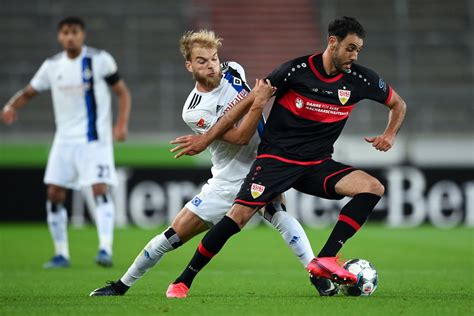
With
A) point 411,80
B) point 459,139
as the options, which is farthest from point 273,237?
point 411,80

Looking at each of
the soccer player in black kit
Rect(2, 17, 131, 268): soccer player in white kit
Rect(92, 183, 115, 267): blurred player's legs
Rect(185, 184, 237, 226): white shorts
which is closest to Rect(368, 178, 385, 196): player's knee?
the soccer player in black kit

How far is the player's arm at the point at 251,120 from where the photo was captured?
654 cm

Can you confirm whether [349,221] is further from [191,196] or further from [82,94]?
[191,196]

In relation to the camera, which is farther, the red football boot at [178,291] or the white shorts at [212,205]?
the white shorts at [212,205]

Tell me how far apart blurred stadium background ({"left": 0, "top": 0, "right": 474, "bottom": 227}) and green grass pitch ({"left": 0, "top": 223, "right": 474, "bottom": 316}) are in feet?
3.86

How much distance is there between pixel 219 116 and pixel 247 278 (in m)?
2.07

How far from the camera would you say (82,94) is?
10.3m

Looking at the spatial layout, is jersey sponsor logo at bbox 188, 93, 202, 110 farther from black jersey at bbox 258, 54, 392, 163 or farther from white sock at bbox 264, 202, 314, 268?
white sock at bbox 264, 202, 314, 268

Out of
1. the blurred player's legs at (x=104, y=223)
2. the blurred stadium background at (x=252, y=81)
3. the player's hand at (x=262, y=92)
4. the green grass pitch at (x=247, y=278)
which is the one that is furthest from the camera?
the blurred stadium background at (x=252, y=81)

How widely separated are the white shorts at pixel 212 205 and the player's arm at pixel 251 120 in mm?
470

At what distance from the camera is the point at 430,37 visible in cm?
1966

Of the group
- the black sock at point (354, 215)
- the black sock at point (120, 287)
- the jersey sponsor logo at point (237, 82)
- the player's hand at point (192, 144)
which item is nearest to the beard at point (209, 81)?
the jersey sponsor logo at point (237, 82)

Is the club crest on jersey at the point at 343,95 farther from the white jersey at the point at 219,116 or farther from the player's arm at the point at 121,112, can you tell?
the player's arm at the point at 121,112

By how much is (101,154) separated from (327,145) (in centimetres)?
391
